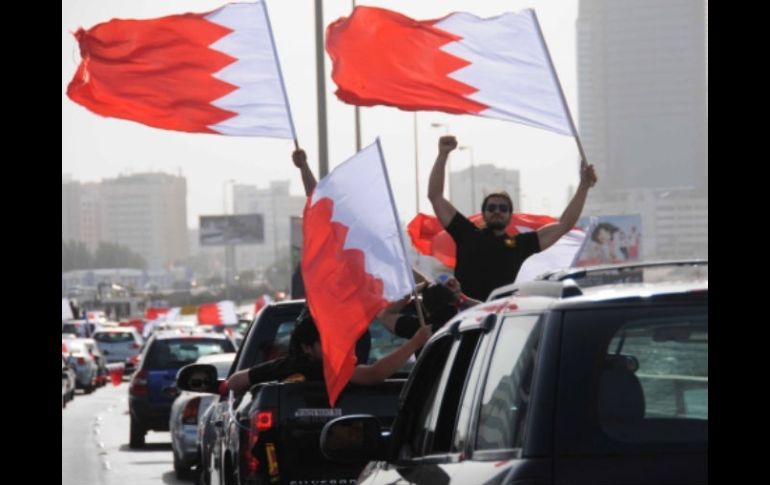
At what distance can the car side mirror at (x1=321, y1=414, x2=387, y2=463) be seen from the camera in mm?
6156

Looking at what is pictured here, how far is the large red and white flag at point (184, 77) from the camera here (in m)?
12.2

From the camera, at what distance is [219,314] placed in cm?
7131

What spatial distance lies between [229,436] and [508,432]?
5394 mm

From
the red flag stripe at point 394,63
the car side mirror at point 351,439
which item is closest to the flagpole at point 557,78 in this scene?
the red flag stripe at point 394,63

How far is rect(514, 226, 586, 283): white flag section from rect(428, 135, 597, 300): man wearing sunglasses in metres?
1.69

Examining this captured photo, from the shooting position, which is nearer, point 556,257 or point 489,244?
point 489,244

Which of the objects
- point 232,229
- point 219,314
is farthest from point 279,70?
point 232,229

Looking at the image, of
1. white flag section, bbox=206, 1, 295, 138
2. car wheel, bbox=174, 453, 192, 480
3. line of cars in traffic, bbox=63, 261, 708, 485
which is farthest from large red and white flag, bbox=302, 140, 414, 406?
car wheel, bbox=174, 453, 192, 480

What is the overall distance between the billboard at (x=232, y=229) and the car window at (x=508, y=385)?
163961mm

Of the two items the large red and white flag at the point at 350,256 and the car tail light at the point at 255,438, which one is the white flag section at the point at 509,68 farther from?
the car tail light at the point at 255,438

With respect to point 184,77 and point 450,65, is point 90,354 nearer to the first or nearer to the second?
point 184,77

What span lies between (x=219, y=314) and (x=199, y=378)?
6019cm
